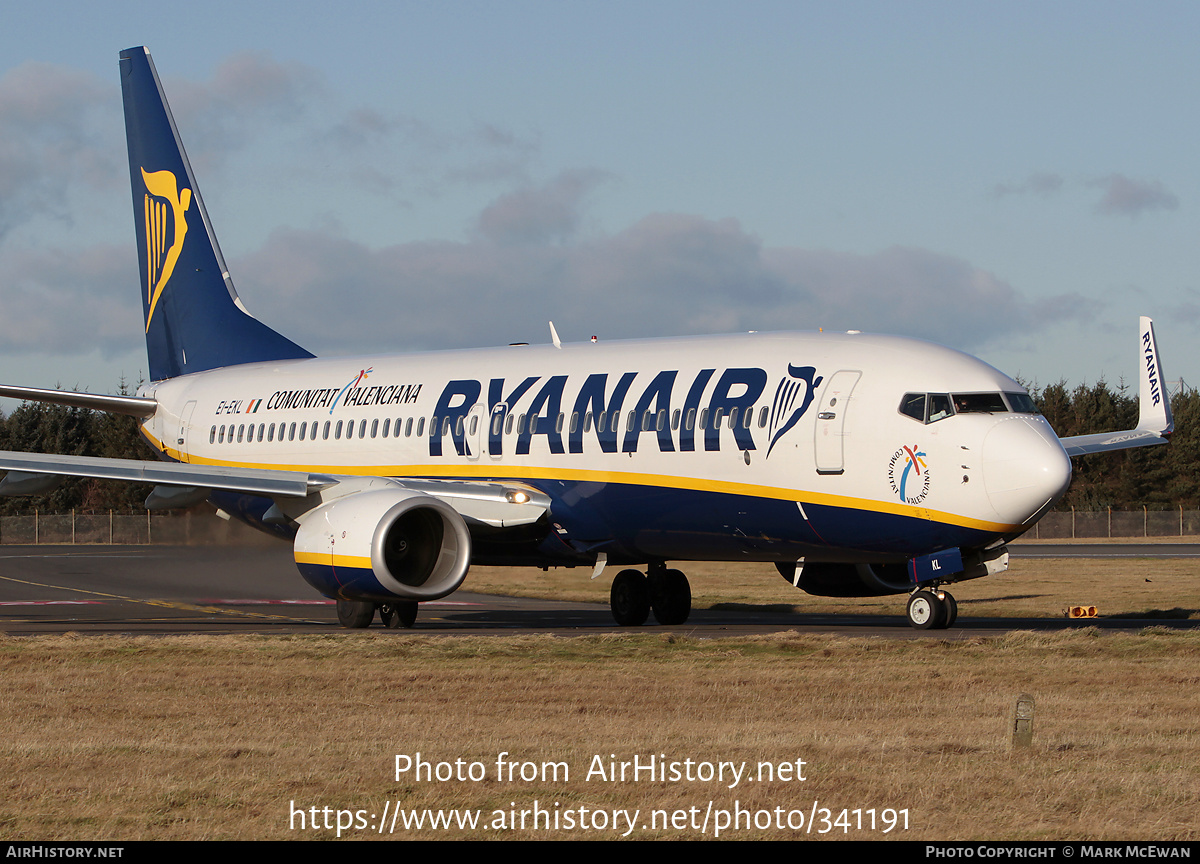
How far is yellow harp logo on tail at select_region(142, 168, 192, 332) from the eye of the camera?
1268 inches

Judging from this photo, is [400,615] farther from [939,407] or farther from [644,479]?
[939,407]

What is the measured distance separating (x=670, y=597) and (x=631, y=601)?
0.65m

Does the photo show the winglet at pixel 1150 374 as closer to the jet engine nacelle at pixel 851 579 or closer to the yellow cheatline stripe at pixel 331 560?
the jet engine nacelle at pixel 851 579

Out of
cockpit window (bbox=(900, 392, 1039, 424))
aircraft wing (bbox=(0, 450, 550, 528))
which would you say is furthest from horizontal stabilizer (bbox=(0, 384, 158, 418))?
cockpit window (bbox=(900, 392, 1039, 424))

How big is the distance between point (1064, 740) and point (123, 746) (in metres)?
6.83

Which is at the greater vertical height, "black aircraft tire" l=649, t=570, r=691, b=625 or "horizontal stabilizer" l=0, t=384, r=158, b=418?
"horizontal stabilizer" l=0, t=384, r=158, b=418

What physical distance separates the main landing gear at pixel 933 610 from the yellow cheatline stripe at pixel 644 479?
160cm

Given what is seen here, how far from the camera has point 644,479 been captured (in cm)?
2177

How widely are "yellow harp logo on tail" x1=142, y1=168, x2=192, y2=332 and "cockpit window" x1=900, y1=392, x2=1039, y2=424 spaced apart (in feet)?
60.6

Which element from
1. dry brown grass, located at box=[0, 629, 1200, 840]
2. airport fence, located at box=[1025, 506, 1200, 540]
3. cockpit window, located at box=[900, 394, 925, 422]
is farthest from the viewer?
airport fence, located at box=[1025, 506, 1200, 540]

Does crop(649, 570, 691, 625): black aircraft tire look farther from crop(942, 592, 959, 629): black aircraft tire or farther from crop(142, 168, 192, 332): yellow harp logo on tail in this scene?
crop(142, 168, 192, 332): yellow harp logo on tail

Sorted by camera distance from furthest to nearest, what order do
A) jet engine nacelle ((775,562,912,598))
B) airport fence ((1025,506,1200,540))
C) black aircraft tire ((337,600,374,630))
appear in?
airport fence ((1025,506,1200,540)), black aircraft tire ((337,600,374,630)), jet engine nacelle ((775,562,912,598))

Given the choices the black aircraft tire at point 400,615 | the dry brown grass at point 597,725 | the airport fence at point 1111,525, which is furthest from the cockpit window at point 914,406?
the airport fence at point 1111,525

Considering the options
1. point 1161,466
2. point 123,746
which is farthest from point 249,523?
point 1161,466
